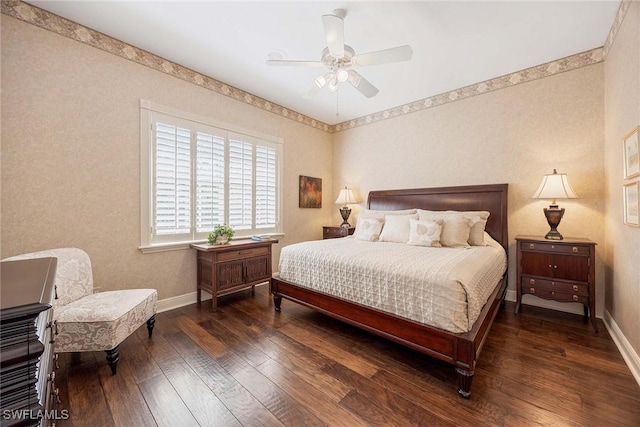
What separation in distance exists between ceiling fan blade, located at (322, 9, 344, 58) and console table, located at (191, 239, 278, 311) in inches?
95.0

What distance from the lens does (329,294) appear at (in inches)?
101

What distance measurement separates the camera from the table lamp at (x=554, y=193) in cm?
286

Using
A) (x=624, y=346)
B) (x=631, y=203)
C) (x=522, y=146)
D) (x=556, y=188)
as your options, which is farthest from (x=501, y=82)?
(x=624, y=346)

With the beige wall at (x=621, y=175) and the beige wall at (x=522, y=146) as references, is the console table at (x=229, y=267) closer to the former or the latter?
the beige wall at (x=522, y=146)

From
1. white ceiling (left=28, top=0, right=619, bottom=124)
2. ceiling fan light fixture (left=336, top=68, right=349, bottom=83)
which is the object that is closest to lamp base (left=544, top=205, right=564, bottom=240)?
white ceiling (left=28, top=0, right=619, bottom=124)

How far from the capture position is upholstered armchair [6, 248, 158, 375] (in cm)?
187

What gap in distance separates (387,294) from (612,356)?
1943 mm

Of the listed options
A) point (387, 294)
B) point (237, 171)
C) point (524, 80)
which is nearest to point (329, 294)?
point (387, 294)

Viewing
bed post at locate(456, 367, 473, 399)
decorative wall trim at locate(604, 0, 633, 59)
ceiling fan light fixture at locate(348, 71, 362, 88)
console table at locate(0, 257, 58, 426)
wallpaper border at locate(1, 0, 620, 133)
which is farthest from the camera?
ceiling fan light fixture at locate(348, 71, 362, 88)

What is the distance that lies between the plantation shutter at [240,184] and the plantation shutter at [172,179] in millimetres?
611

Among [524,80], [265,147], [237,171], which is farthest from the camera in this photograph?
[265,147]

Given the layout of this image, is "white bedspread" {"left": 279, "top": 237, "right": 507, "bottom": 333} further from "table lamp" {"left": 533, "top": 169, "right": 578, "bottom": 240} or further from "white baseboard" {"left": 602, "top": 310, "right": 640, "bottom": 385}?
"white baseboard" {"left": 602, "top": 310, "right": 640, "bottom": 385}

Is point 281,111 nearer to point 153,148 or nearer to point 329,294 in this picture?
point 153,148

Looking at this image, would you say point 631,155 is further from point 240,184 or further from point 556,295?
point 240,184
